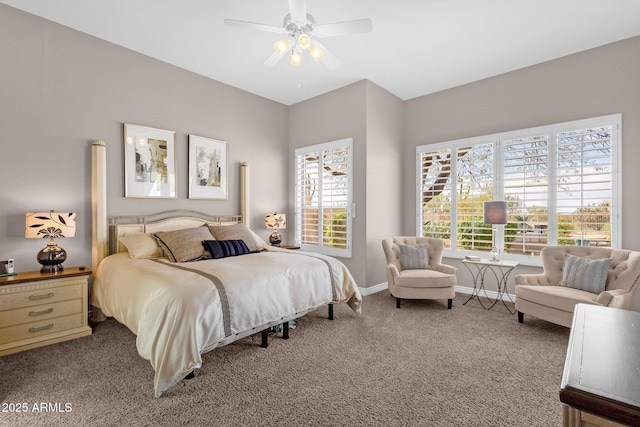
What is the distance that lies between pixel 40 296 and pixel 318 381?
8.86 ft

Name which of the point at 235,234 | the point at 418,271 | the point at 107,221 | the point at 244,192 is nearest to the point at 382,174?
the point at 418,271

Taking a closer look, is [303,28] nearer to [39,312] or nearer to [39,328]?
[39,312]

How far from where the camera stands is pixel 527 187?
167 inches

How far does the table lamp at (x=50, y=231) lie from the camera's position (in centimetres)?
294

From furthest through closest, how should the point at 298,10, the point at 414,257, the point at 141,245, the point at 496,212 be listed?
the point at 414,257 → the point at 496,212 → the point at 141,245 → the point at 298,10

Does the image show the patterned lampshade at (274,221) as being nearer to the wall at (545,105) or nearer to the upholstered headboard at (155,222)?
the upholstered headboard at (155,222)

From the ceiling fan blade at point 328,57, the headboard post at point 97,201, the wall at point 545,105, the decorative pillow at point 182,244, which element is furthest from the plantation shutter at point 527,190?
the headboard post at point 97,201

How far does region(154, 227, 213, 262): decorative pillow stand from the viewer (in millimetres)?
3438

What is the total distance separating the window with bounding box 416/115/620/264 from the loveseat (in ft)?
1.51

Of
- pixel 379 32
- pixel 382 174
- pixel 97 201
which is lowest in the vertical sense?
pixel 97 201

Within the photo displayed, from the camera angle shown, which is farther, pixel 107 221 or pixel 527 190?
pixel 527 190

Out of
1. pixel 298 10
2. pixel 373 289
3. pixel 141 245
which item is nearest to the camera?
pixel 298 10

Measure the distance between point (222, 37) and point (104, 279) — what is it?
2.96m

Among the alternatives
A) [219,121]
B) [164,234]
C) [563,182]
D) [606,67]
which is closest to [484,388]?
[563,182]
